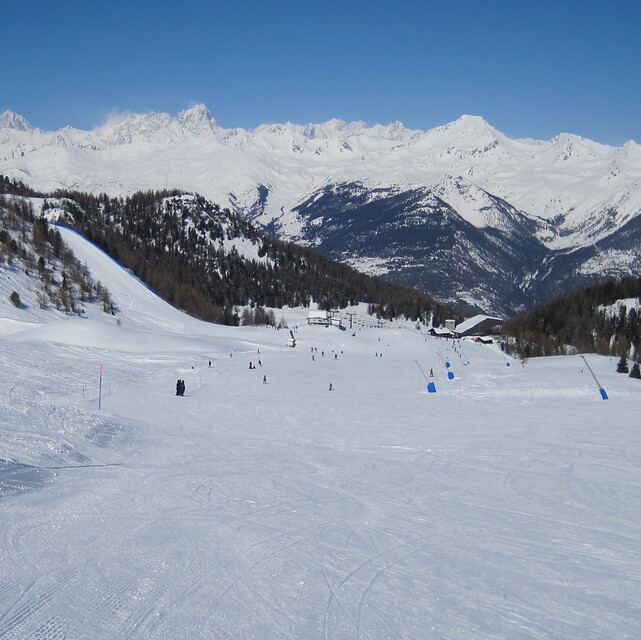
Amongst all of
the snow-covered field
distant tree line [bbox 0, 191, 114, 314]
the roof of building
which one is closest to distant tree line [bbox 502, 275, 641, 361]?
the roof of building

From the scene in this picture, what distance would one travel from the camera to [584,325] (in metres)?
124

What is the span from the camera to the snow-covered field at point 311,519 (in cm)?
756

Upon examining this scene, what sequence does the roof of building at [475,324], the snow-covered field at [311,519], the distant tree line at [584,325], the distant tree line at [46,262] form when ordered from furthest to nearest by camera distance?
the roof of building at [475,324], the distant tree line at [584,325], the distant tree line at [46,262], the snow-covered field at [311,519]

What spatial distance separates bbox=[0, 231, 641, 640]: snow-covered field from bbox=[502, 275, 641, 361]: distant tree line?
A: 284 feet

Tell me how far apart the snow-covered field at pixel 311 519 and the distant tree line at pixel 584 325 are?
284 feet

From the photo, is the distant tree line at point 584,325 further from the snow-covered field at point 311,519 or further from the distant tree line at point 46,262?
the snow-covered field at point 311,519

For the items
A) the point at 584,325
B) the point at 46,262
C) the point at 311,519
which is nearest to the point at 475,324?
the point at 584,325

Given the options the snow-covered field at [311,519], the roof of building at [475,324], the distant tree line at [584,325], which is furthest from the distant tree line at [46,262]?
the roof of building at [475,324]

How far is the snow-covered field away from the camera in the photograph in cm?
756

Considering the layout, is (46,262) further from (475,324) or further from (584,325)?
(475,324)

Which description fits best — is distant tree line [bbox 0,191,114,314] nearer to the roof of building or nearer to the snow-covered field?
the snow-covered field

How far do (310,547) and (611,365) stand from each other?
5062 centimetres

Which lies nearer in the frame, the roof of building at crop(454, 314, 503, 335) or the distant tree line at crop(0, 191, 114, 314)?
the distant tree line at crop(0, 191, 114, 314)

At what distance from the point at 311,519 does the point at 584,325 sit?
127288 mm
